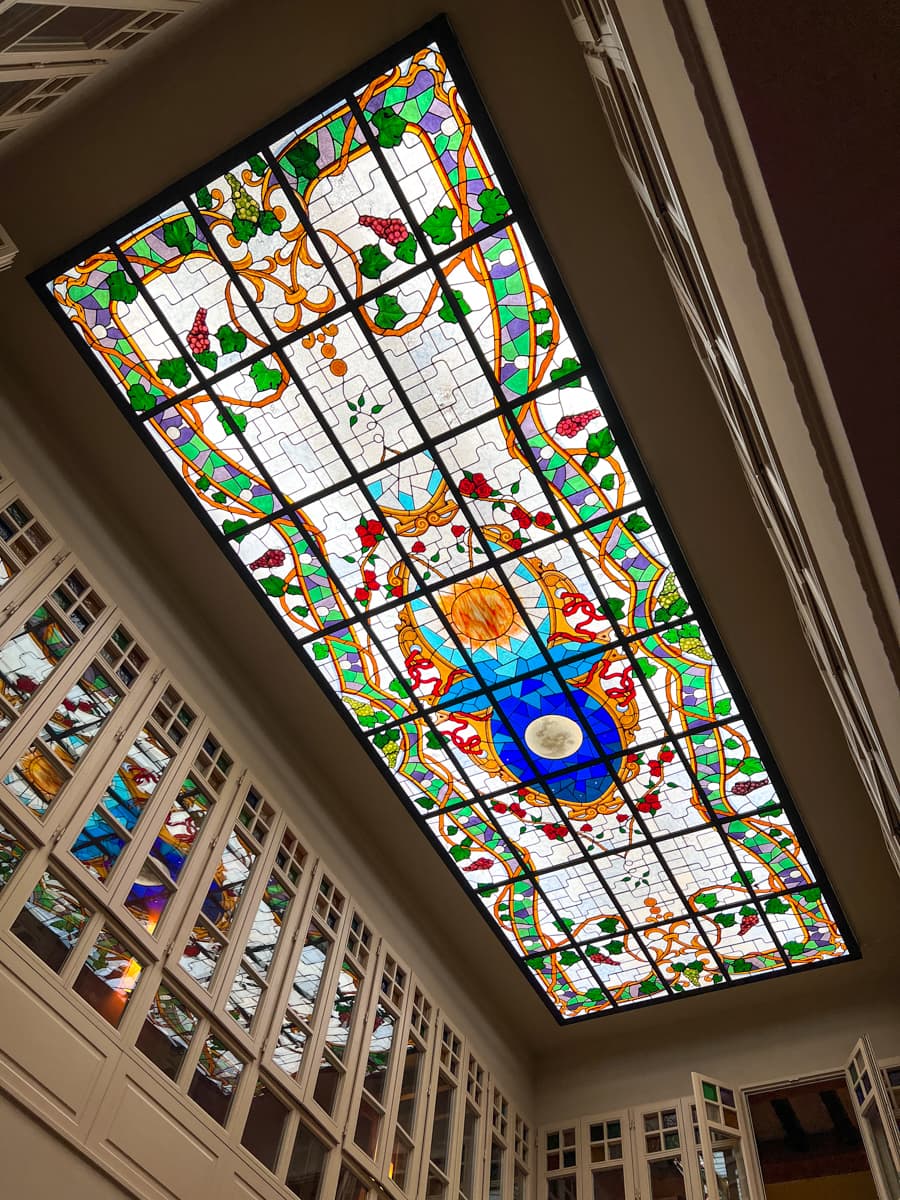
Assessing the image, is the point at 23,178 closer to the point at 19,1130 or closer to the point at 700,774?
the point at 19,1130


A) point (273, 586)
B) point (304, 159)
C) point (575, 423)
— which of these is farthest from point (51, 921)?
point (304, 159)

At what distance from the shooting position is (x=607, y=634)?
7996 millimetres

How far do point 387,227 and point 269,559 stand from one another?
287 cm

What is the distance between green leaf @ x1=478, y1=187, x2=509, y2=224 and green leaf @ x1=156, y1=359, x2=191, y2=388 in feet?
8.12

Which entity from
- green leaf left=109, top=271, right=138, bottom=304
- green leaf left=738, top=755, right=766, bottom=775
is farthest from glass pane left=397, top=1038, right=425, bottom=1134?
green leaf left=109, top=271, right=138, bottom=304

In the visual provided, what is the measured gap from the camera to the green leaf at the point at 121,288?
6.86m

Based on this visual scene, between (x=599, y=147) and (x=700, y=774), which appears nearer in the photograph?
(x=599, y=147)

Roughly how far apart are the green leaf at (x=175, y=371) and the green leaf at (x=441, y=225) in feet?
6.83

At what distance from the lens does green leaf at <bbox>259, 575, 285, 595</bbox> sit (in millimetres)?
8094

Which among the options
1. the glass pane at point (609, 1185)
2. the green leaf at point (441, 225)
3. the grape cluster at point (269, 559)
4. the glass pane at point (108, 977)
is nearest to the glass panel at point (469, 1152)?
the glass pane at point (609, 1185)

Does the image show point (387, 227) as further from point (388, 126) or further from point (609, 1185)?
point (609, 1185)

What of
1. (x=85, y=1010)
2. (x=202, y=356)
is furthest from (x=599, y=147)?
(x=85, y=1010)

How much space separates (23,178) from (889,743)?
6506mm

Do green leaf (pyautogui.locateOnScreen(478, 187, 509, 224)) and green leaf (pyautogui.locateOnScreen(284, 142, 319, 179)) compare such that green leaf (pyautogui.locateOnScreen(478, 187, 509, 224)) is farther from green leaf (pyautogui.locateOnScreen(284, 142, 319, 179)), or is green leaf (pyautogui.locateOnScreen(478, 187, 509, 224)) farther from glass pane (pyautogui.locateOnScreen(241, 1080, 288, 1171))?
glass pane (pyautogui.locateOnScreen(241, 1080, 288, 1171))
